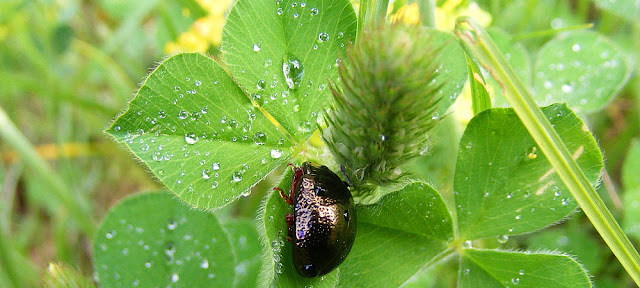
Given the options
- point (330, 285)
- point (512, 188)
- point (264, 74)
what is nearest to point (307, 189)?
point (330, 285)

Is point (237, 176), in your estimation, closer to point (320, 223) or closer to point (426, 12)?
point (320, 223)

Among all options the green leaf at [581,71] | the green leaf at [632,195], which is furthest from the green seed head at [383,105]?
the green leaf at [632,195]

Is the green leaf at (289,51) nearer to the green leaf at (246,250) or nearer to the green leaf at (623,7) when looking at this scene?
the green leaf at (246,250)

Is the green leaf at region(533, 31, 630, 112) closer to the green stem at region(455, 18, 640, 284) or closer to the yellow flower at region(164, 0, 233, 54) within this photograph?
the green stem at region(455, 18, 640, 284)

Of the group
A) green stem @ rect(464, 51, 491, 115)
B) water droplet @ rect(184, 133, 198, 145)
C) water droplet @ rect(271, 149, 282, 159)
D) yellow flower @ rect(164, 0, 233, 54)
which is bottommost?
water droplet @ rect(271, 149, 282, 159)

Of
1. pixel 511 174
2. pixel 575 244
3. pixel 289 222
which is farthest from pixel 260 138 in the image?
pixel 575 244

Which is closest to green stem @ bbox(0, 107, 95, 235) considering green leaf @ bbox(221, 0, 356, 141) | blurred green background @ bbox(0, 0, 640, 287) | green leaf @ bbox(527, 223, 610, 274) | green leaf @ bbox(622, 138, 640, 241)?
blurred green background @ bbox(0, 0, 640, 287)
